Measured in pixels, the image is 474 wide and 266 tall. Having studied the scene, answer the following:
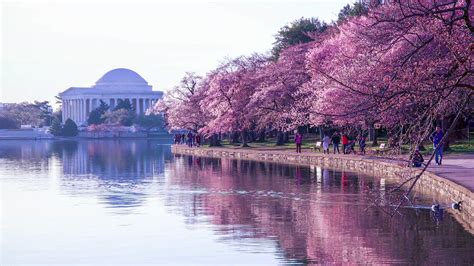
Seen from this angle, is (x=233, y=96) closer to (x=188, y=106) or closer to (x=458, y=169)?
(x=188, y=106)

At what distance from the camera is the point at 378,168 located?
135 ft

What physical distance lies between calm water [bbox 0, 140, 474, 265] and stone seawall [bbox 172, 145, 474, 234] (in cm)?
73

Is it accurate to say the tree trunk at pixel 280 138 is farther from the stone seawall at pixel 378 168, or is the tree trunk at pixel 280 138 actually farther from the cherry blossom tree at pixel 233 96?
the stone seawall at pixel 378 168

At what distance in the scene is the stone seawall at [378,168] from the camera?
23.8m

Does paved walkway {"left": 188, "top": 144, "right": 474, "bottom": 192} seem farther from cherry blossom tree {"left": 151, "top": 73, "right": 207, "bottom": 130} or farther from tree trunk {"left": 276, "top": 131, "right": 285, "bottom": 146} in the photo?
cherry blossom tree {"left": 151, "top": 73, "right": 207, "bottom": 130}

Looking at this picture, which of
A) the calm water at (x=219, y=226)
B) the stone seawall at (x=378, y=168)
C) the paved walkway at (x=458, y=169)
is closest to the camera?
the calm water at (x=219, y=226)

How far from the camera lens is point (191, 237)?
2141cm

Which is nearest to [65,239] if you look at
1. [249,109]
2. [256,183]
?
[256,183]

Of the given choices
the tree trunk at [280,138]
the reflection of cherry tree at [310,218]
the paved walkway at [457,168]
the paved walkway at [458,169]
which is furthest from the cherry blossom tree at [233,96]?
the reflection of cherry tree at [310,218]

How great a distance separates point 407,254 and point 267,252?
2.80 meters

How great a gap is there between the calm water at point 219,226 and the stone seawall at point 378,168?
73cm

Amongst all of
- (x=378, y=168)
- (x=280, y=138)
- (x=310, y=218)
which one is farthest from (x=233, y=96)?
(x=310, y=218)

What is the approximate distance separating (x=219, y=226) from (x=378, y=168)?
1925 cm

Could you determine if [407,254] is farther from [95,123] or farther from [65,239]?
[95,123]
